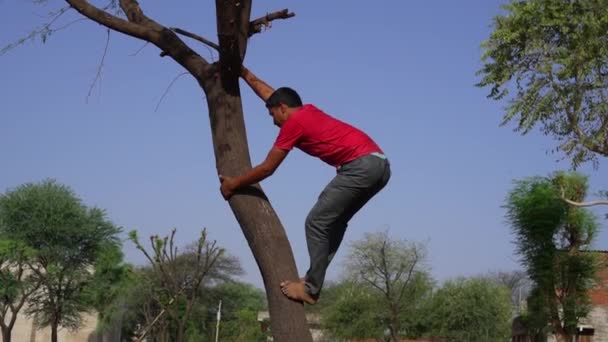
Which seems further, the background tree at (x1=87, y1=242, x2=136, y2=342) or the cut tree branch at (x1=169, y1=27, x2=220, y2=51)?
the background tree at (x1=87, y1=242, x2=136, y2=342)

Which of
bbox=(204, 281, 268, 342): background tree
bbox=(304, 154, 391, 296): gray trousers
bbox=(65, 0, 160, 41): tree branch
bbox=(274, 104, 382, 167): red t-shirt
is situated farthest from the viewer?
bbox=(204, 281, 268, 342): background tree

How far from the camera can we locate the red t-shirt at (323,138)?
451cm

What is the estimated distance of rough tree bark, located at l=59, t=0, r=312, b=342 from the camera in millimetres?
4203

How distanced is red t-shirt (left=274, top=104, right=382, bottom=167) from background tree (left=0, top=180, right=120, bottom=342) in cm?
4004

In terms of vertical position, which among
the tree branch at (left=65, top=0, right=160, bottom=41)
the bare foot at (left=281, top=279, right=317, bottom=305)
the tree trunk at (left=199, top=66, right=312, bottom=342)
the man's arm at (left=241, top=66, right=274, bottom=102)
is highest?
the tree branch at (left=65, top=0, right=160, bottom=41)

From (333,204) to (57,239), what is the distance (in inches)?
1639

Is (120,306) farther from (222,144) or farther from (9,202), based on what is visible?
(222,144)

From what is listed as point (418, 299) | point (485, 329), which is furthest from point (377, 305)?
point (485, 329)

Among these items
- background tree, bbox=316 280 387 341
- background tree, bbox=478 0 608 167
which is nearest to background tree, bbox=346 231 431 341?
background tree, bbox=316 280 387 341

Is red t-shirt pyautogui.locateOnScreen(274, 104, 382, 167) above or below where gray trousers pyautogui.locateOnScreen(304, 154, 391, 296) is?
above

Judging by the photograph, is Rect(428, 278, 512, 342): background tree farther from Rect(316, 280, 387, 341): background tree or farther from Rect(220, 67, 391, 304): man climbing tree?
Rect(220, 67, 391, 304): man climbing tree

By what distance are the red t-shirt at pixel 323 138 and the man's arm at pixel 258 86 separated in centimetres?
64

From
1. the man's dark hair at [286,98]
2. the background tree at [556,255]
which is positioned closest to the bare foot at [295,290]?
the man's dark hair at [286,98]

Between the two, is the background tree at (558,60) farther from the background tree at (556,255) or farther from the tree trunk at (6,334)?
the tree trunk at (6,334)
